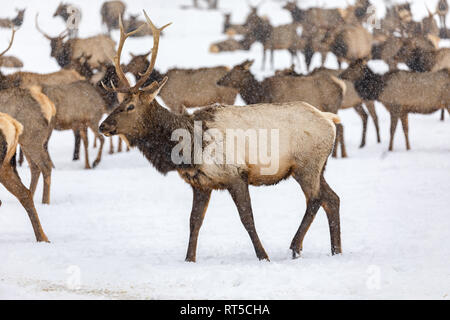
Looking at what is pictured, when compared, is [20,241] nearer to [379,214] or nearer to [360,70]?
[379,214]

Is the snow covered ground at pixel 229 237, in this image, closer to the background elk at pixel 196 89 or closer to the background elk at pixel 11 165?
the background elk at pixel 11 165

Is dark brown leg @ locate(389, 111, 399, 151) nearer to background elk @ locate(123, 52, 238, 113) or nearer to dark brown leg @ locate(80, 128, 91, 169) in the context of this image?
background elk @ locate(123, 52, 238, 113)

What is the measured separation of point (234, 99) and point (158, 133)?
7563 mm

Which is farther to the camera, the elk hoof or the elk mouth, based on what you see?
the elk hoof

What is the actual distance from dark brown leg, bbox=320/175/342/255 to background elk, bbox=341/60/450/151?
598cm

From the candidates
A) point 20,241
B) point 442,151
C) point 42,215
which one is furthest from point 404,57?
point 20,241

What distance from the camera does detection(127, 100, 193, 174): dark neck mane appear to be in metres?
6.13

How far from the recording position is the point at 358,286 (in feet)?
16.9

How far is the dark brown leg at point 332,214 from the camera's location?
6270mm

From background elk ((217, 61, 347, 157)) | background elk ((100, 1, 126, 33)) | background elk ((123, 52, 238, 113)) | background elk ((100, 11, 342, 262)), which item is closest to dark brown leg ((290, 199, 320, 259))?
background elk ((100, 11, 342, 262))

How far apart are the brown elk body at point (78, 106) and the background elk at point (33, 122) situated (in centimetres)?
185

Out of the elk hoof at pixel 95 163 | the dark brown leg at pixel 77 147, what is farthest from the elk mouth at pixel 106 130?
the dark brown leg at pixel 77 147

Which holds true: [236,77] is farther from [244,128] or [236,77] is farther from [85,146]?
[244,128]

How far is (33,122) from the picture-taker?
31.0 ft
